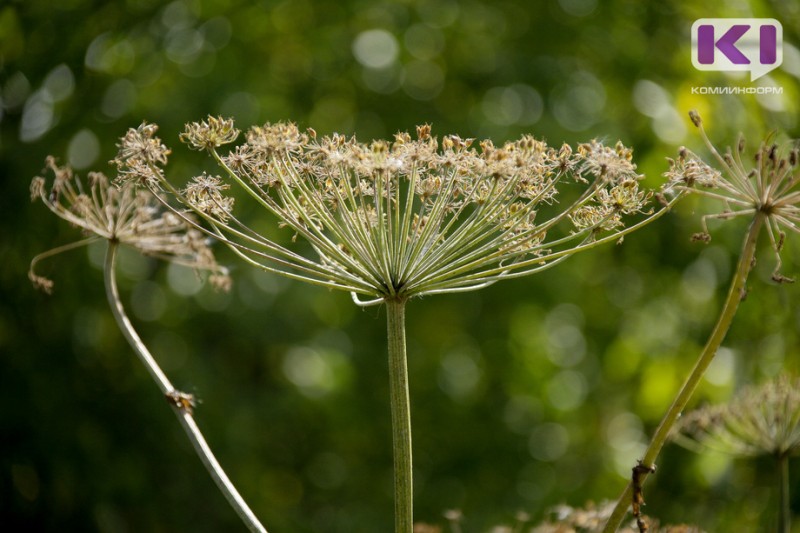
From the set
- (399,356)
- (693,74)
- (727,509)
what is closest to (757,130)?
(693,74)

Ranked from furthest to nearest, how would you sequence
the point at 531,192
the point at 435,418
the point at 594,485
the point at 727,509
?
1. the point at 435,418
2. the point at 594,485
3. the point at 727,509
4. the point at 531,192

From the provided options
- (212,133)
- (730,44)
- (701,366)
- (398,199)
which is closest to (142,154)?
(212,133)

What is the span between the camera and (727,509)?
4180 mm

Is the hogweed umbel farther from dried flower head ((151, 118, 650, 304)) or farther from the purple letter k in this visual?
the purple letter k

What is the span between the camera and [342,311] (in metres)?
7.78

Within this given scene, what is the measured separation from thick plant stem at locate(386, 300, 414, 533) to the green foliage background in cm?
438

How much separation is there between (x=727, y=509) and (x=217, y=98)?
14.8 ft

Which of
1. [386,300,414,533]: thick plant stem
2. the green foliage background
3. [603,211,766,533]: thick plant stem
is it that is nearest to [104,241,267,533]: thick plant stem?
[386,300,414,533]: thick plant stem

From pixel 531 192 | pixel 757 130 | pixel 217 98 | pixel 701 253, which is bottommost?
pixel 531 192

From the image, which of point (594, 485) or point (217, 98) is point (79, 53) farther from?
point (594, 485)

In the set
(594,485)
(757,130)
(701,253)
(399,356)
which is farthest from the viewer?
(594,485)

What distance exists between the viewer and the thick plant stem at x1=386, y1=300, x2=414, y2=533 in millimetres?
1291

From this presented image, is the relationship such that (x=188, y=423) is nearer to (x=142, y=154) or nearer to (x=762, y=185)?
(x=142, y=154)

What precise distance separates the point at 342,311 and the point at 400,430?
21.3ft
